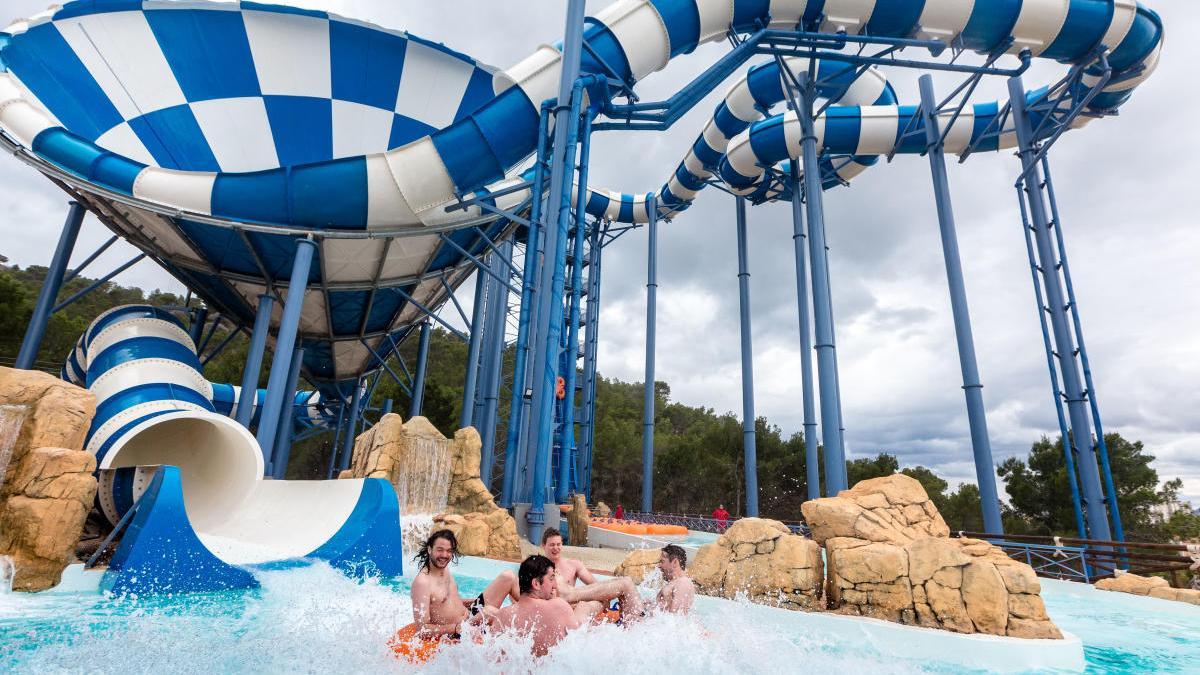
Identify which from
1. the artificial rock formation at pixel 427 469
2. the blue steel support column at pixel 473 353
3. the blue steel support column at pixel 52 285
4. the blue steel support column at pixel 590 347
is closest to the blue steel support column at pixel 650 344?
the blue steel support column at pixel 590 347

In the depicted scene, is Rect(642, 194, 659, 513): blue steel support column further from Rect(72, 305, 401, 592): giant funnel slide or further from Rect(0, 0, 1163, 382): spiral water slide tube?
Rect(72, 305, 401, 592): giant funnel slide

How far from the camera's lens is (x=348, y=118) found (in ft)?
42.4

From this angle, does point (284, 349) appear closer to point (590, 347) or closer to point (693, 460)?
point (590, 347)

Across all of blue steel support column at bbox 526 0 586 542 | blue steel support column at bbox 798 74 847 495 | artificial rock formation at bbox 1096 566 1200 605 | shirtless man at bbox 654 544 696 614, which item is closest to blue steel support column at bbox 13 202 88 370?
blue steel support column at bbox 526 0 586 542

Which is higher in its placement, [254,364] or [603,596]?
[254,364]

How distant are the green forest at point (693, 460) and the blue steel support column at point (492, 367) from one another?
5400mm

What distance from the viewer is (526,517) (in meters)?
8.23

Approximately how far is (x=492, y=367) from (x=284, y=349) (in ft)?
17.8

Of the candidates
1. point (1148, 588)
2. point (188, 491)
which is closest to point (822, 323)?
point (1148, 588)

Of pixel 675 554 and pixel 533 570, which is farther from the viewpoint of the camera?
pixel 675 554

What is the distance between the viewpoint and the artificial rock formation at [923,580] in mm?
4305

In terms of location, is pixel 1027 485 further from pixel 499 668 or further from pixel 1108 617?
pixel 499 668

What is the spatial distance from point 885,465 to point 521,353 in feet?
72.5

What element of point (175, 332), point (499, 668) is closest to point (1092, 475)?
point (499, 668)
